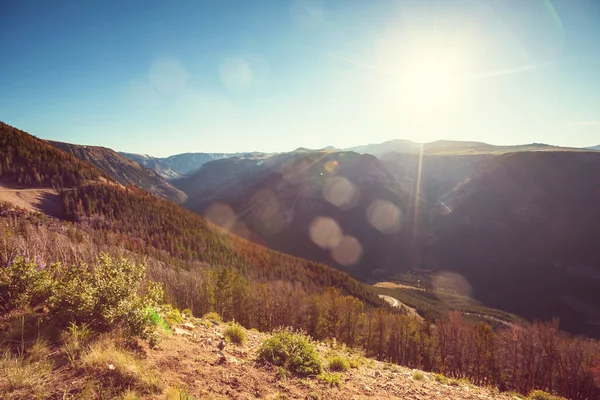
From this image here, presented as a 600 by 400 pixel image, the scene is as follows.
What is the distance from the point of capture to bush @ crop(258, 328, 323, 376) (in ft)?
32.8

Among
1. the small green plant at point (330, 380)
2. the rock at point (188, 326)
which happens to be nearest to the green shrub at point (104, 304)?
the rock at point (188, 326)

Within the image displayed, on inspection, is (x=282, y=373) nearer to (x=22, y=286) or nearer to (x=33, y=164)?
(x=22, y=286)

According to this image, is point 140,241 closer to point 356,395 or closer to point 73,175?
point 73,175

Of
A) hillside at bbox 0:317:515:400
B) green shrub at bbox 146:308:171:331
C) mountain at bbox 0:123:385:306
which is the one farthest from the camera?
mountain at bbox 0:123:385:306

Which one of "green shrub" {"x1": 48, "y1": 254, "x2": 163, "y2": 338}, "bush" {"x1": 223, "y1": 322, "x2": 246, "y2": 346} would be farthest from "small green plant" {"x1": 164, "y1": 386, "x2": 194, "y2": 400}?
"bush" {"x1": 223, "y1": 322, "x2": 246, "y2": 346}

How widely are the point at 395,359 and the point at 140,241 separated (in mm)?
85421

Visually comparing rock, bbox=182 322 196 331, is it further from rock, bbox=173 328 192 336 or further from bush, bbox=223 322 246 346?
bush, bbox=223 322 246 346

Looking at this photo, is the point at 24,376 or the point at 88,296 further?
the point at 88,296

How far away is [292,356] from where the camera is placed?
10250 mm

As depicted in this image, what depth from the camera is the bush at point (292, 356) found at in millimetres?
10008

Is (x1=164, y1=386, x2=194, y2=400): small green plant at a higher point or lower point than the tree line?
higher

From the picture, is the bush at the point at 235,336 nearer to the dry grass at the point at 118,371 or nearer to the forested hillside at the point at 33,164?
the dry grass at the point at 118,371

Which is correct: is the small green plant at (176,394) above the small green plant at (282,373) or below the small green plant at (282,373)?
above

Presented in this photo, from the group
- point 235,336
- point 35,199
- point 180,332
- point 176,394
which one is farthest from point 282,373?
point 35,199
